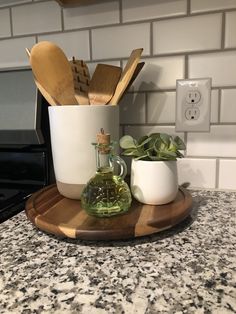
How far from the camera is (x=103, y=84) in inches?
25.2

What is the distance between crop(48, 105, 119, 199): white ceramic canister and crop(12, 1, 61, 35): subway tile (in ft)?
1.12

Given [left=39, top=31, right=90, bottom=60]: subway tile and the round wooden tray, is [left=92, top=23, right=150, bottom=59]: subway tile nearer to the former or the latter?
[left=39, top=31, right=90, bottom=60]: subway tile

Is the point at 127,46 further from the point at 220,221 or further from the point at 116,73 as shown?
the point at 220,221

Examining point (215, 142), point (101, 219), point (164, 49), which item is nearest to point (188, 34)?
point (164, 49)

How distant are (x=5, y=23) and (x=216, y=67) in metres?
0.61

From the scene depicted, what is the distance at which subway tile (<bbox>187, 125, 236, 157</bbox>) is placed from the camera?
689 millimetres

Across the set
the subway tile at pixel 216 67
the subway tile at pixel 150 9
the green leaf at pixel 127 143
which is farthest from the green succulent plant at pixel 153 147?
the subway tile at pixel 150 9

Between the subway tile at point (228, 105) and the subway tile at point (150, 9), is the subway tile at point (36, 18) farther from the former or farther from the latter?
the subway tile at point (228, 105)

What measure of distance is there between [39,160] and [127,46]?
0.37 meters

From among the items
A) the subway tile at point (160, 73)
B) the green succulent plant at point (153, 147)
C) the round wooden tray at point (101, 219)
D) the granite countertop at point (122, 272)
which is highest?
the subway tile at point (160, 73)

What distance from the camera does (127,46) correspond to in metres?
0.73

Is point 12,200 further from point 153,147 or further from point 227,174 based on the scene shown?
point 227,174

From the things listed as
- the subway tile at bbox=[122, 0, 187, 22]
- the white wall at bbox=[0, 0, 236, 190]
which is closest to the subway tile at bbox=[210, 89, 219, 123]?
the white wall at bbox=[0, 0, 236, 190]

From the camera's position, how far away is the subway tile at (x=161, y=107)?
0.72m
